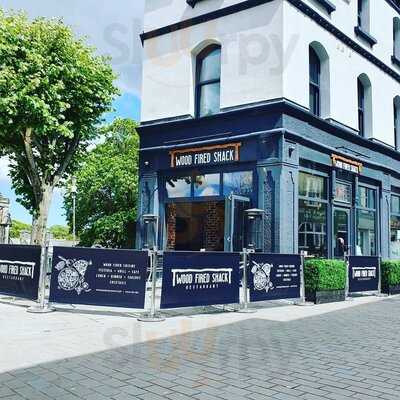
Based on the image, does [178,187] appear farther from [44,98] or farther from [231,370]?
[231,370]

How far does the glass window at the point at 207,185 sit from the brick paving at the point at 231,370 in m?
7.56

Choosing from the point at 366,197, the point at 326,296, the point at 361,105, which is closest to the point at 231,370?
the point at 326,296

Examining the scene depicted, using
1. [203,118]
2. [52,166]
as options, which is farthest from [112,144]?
[203,118]

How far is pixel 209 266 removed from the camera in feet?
29.7

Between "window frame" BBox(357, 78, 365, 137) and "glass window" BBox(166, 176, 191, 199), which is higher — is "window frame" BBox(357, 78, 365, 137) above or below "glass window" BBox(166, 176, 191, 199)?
above

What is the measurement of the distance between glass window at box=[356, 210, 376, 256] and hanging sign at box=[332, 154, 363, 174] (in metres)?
1.61

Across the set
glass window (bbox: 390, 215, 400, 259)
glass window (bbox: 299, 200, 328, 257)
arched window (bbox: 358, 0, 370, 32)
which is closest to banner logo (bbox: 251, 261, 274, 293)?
glass window (bbox: 299, 200, 328, 257)

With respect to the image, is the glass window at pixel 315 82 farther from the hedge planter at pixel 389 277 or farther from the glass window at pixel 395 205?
the glass window at pixel 395 205

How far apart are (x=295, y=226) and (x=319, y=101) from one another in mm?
4798

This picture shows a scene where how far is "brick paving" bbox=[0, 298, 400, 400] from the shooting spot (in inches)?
175

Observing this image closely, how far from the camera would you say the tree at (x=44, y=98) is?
14.4 metres

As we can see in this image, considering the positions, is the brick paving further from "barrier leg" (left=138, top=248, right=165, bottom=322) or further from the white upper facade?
the white upper facade

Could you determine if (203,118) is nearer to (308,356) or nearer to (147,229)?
(147,229)

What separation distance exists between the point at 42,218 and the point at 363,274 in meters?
9.89
